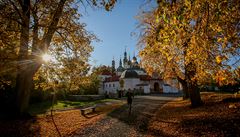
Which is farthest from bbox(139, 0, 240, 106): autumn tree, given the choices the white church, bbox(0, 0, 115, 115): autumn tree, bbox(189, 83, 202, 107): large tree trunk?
the white church

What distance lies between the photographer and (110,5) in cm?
635

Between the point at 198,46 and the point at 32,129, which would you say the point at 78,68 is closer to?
the point at 32,129

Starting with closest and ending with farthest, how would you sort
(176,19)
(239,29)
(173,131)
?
1. (176,19)
2. (239,29)
3. (173,131)

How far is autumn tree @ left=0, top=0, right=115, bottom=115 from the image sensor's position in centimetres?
1227

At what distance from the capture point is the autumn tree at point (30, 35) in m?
12.3

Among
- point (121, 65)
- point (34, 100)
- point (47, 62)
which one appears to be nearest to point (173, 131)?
point (47, 62)

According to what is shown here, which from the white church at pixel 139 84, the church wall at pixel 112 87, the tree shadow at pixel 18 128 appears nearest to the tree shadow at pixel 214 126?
the tree shadow at pixel 18 128

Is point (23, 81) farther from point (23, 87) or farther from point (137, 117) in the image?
point (137, 117)

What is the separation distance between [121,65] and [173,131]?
105325 millimetres

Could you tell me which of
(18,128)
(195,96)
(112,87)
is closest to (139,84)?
(112,87)

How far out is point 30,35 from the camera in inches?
554

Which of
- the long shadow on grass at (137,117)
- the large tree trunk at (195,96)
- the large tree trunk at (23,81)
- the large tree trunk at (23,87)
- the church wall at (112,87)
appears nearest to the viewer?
the long shadow on grass at (137,117)

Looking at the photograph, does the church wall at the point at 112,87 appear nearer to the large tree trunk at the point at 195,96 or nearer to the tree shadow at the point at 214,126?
the large tree trunk at the point at 195,96

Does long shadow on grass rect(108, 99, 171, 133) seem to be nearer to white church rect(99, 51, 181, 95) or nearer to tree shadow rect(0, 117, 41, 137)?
tree shadow rect(0, 117, 41, 137)
